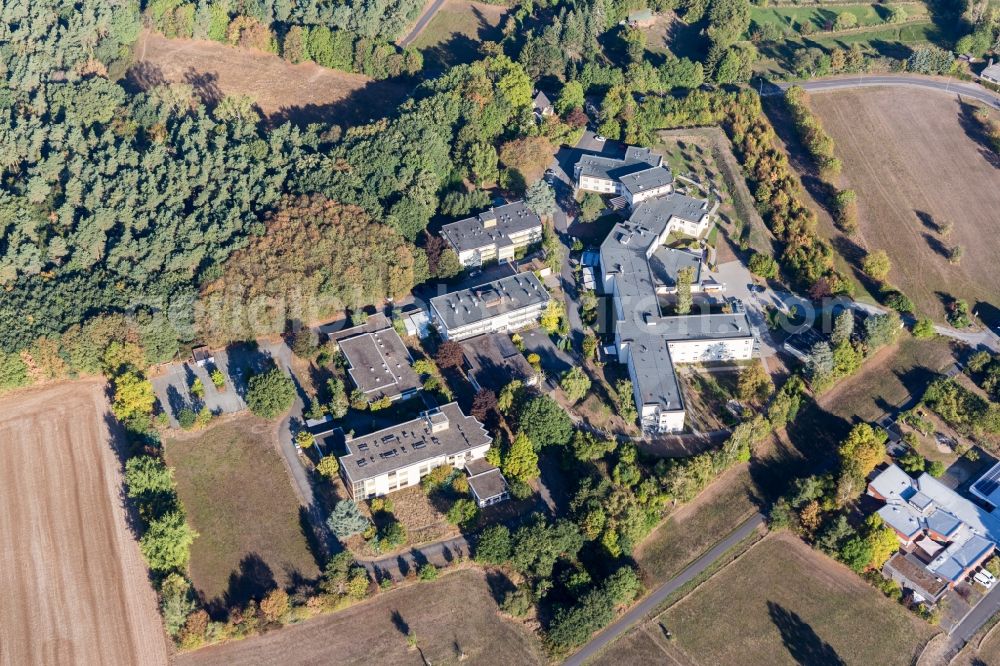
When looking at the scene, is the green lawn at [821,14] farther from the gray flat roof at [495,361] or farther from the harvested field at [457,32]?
the gray flat roof at [495,361]

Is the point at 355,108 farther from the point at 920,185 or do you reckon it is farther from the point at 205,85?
the point at 920,185

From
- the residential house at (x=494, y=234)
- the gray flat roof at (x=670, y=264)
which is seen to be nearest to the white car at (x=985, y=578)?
the gray flat roof at (x=670, y=264)

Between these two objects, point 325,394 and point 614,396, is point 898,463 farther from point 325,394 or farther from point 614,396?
point 325,394

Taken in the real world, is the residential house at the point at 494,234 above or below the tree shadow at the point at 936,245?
below

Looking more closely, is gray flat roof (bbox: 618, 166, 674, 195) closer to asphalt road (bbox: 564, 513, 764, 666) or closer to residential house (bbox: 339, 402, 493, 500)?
residential house (bbox: 339, 402, 493, 500)

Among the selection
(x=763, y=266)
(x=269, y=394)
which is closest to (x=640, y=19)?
(x=763, y=266)

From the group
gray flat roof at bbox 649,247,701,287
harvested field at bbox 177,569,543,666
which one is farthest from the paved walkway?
gray flat roof at bbox 649,247,701,287

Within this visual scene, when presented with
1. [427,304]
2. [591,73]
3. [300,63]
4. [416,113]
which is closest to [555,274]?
[427,304]
